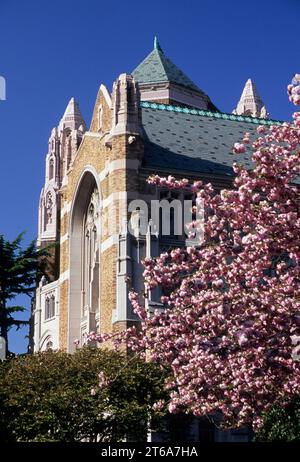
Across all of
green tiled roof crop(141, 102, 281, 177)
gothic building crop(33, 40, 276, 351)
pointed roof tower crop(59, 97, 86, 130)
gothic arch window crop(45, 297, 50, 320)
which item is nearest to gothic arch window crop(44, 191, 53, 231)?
pointed roof tower crop(59, 97, 86, 130)

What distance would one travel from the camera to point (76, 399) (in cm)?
2703

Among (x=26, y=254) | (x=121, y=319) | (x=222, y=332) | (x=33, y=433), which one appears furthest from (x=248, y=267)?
(x=26, y=254)

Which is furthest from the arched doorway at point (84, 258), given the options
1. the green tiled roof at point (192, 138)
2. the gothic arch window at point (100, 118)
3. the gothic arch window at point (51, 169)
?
the gothic arch window at point (51, 169)

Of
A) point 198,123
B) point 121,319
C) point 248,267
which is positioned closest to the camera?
point 248,267

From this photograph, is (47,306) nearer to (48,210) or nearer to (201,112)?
(201,112)

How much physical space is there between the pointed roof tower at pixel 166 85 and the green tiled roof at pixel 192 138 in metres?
9.08

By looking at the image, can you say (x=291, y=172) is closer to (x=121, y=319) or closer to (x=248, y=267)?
(x=248, y=267)

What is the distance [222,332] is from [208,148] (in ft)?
75.1

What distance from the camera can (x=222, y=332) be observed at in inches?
698

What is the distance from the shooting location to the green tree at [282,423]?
2155 centimetres

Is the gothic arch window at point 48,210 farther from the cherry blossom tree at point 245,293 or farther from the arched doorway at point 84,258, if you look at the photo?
the cherry blossom tree at point 245,293

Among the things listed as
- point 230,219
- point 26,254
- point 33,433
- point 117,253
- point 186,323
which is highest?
point 26,254

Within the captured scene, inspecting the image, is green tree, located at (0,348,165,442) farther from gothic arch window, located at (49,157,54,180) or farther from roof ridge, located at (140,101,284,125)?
gothic arch window, located at (49,157,54,180)

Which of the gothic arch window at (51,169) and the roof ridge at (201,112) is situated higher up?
the gothic arch window at (51,169)
